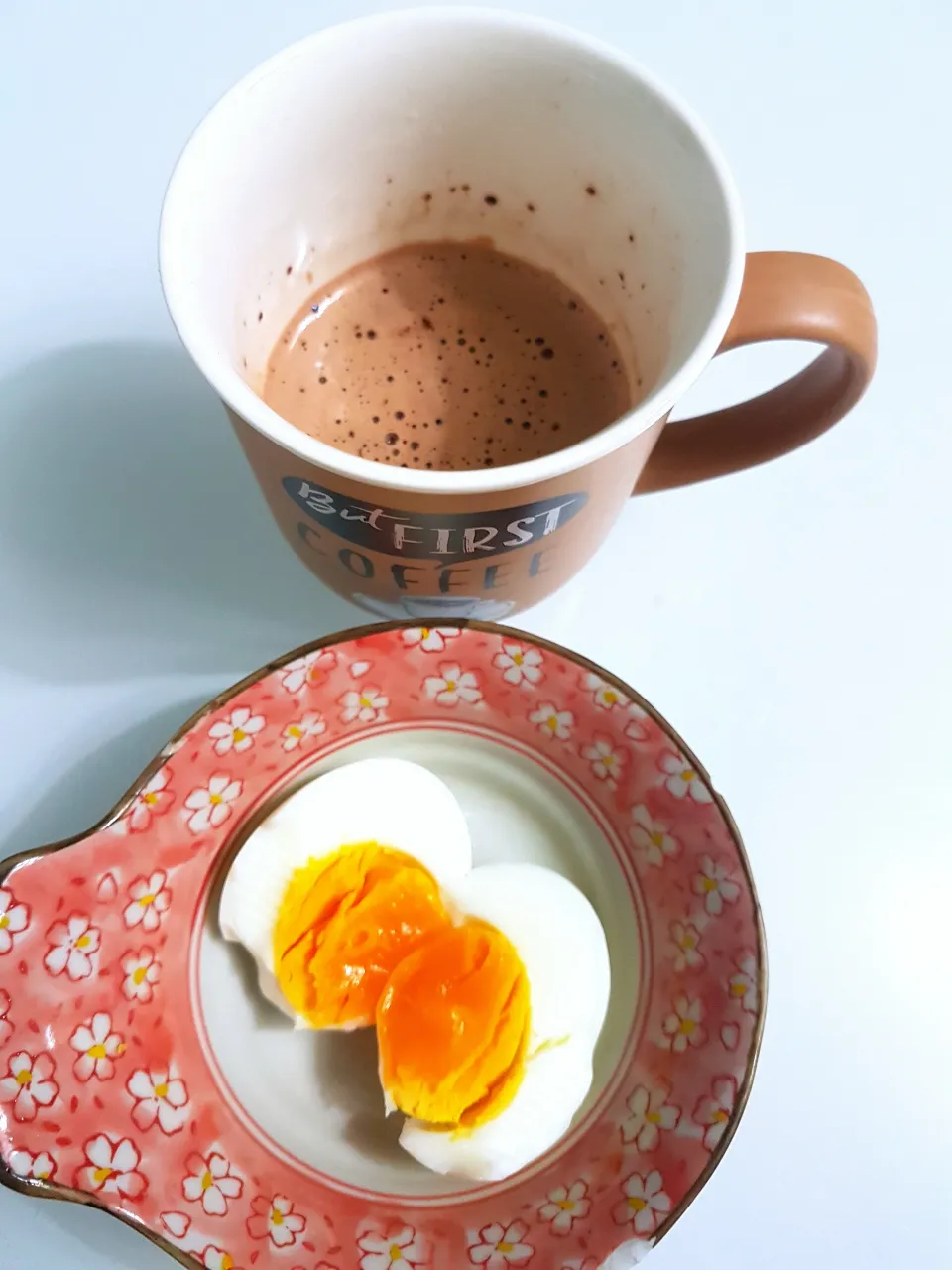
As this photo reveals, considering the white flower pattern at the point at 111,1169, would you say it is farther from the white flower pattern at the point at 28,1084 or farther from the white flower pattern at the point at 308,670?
the white flower pattern at the point at 308,670

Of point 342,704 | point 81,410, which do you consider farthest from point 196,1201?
point 81,410

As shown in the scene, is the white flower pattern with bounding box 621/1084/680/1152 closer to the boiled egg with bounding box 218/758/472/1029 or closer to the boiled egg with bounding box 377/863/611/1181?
the boiled egg with bounding box 377/863/611/1181

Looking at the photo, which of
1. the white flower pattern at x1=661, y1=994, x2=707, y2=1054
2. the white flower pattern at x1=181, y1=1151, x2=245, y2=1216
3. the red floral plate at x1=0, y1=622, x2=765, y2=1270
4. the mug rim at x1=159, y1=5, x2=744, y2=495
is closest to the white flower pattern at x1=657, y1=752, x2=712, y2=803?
the red floral plate at x1=0, y1=622, x2=765, y2=1270

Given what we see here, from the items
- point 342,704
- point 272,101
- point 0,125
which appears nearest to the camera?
point 272,101

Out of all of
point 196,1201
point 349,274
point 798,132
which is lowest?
point 196,1201

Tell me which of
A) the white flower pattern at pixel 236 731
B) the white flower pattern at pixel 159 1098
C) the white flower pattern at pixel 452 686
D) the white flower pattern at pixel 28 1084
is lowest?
the white flower pattern at pixel 28 1084

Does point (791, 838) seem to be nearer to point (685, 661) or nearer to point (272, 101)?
point (685, 661)

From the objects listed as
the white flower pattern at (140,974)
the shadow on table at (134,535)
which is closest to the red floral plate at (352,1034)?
the white flower pattern at (140,974)
